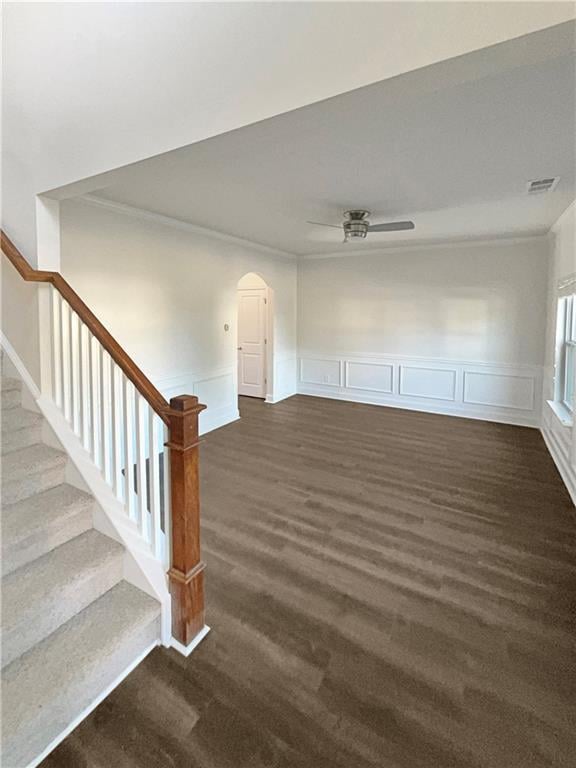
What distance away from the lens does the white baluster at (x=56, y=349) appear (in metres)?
2.27

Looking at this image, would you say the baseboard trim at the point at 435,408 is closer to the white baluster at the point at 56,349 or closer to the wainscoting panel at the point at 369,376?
the wainscoting panel at the point at 369,376

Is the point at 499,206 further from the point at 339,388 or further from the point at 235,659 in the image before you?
the point at 235,659

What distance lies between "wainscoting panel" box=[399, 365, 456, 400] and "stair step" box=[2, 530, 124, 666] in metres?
5.29

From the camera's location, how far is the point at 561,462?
387 cm

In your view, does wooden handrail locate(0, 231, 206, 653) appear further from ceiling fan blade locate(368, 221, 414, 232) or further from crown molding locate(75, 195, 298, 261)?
ceiling fan blade locate(368, 221, 414, 232)

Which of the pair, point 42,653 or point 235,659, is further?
point 235,659

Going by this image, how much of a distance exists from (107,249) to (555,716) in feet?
14.4

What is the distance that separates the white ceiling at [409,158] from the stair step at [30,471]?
5.16 ft

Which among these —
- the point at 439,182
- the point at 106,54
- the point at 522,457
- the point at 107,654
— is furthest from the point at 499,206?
the point at 107,654

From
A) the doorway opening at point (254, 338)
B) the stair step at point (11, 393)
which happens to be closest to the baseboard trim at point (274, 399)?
the doorway opening at point (254, 338)

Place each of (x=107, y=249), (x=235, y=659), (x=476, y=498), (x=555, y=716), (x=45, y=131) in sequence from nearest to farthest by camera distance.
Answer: (x=555, y=716) < (x=235, y=659) < (x=45, y=131) < (x=476, y=498) < (x=107, y=249)

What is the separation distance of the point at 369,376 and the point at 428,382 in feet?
3.24

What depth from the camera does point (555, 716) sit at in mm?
1556

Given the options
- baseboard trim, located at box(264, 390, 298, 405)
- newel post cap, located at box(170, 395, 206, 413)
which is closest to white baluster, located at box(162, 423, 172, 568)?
newel post cap, located at box(170, 395, 206, 413)
